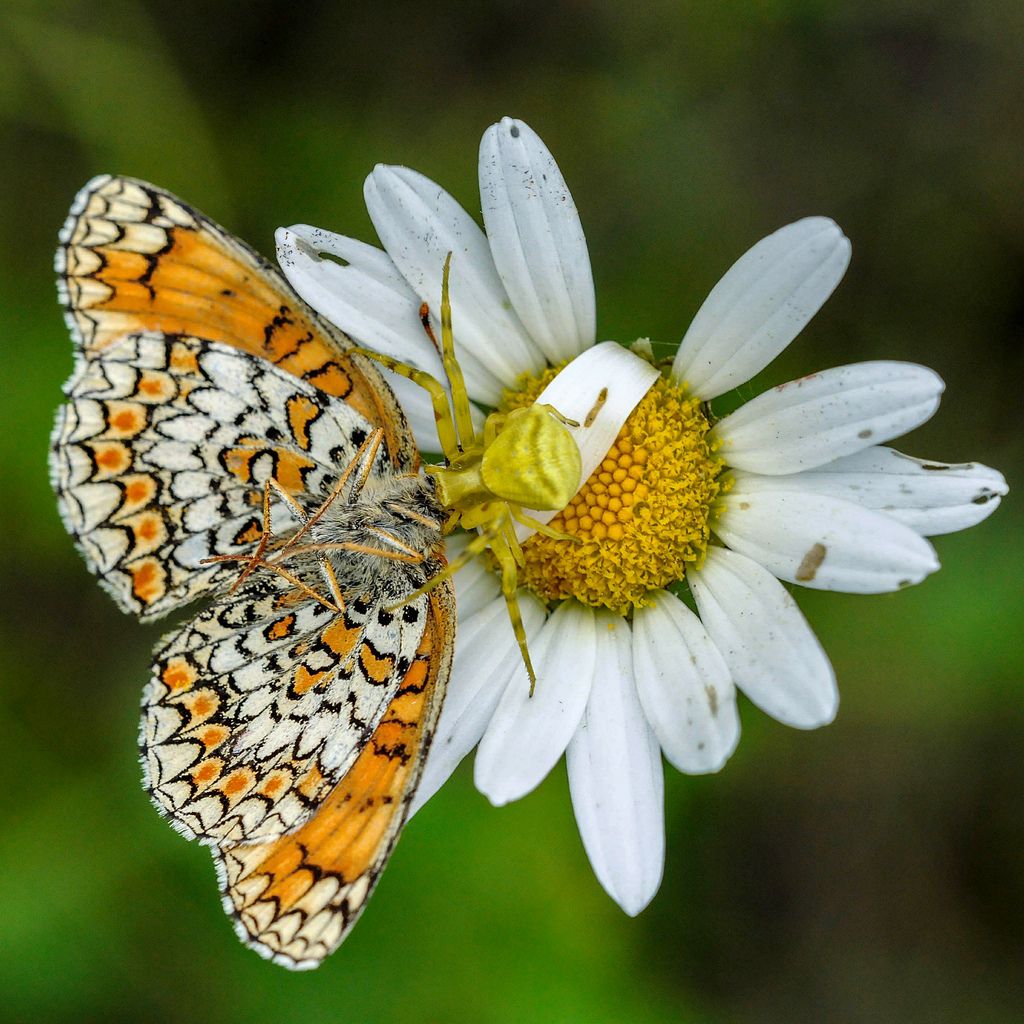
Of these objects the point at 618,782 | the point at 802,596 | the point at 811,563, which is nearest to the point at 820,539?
the point at 811,563

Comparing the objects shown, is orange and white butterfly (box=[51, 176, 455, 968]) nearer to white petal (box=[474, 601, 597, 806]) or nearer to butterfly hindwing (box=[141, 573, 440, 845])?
butterfly hindwing (box=[141, 573, 440, 845])

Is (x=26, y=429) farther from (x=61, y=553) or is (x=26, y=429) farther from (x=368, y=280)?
(x=368, y=280)

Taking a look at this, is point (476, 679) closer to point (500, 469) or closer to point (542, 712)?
point (542, 712)

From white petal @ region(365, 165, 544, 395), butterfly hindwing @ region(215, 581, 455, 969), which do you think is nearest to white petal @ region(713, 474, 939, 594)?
white petal @ region(365, 165, 544, 395)

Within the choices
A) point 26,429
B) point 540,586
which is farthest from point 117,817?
point 540,586

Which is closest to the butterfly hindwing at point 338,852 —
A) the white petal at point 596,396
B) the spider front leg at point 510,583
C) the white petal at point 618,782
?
the spider front leg at point 510,583

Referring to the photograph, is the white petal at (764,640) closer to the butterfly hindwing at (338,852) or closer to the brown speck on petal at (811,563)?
the brown speck on petal at (811,563)
